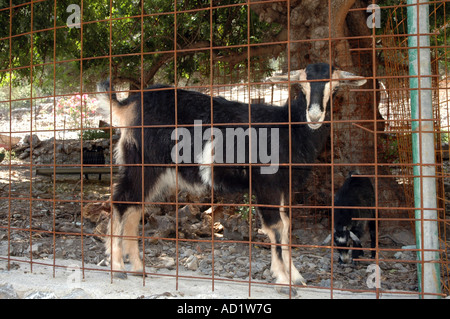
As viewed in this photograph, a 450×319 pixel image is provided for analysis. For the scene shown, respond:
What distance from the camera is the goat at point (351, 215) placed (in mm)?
5124

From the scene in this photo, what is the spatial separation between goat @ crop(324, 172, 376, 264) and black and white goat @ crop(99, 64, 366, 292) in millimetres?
1091

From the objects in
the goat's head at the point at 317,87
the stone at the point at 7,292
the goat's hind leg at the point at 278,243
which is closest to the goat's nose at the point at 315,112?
the goat's head at the point at 317,87

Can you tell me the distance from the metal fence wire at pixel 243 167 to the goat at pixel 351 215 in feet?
0.13

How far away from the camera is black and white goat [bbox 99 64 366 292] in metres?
4.11

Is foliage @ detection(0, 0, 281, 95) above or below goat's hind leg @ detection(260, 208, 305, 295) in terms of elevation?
above

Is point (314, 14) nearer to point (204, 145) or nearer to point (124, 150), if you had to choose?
point (204, 145)

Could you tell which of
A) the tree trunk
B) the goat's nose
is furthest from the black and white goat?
the tree trunk

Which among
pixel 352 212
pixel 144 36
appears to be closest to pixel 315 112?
pixel 352 212

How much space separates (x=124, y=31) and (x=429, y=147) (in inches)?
285

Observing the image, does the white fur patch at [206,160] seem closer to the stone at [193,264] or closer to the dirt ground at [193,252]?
the dirt ground at [193,252]

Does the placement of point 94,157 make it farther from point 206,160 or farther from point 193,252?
point 206,160

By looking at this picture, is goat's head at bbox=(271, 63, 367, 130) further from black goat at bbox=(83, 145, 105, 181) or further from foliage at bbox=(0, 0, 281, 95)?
black goat at bbox=(83, 145, 105, 181)

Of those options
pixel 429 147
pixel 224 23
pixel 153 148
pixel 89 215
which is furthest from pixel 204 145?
pixel 224 23

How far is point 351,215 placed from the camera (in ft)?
17.0
